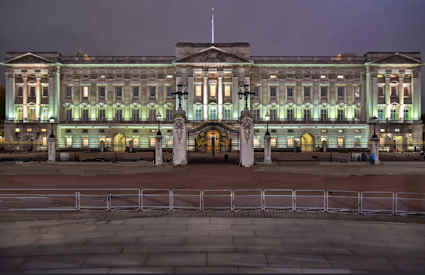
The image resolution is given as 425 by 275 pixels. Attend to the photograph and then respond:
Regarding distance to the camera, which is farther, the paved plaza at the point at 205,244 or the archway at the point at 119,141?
the archway at the point at 119,141

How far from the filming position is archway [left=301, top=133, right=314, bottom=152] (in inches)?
2808

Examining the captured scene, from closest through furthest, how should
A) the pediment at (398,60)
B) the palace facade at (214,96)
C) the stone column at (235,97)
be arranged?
1. the stone column at (235,97)
2. the palace facade at (214,96)
3. the pediment at (398,60)

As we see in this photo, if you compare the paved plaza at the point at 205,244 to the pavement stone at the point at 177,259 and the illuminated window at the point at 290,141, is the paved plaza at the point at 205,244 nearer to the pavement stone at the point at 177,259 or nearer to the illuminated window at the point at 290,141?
the pavement stone at the point at 177,259

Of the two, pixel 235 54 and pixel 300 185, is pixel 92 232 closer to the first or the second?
pixel 300 185

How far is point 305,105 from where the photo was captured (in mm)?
72312

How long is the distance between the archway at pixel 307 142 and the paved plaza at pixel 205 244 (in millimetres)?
61333

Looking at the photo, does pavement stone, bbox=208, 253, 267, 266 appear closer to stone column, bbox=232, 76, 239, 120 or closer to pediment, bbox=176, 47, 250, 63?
stone column, bbox=232, 76, 239, 120

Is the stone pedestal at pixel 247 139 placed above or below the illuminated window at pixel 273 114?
below

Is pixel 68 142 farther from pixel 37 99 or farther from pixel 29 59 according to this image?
pixel 29 59

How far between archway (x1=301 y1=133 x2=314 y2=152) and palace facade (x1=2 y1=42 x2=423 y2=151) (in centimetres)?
26

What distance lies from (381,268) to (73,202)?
1273 centimetres

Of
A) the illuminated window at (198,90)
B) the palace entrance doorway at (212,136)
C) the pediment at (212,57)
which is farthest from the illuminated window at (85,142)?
the pediment at (212,57)

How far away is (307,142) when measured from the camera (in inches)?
2857

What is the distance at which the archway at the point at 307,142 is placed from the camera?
2808 inches
